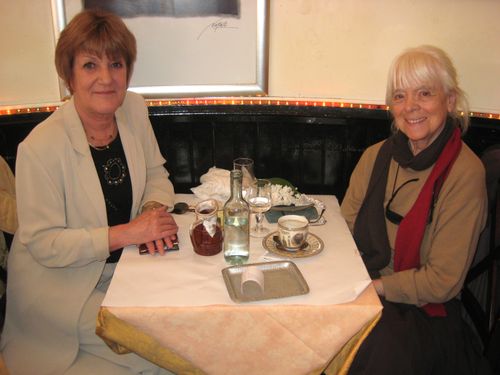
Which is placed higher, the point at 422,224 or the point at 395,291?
the point at 422,224

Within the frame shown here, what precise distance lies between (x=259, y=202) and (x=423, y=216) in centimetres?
61

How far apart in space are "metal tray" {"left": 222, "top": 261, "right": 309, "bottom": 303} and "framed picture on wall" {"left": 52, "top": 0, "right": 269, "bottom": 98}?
4.53 feet

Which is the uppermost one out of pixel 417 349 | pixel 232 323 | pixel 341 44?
pixel 341 44

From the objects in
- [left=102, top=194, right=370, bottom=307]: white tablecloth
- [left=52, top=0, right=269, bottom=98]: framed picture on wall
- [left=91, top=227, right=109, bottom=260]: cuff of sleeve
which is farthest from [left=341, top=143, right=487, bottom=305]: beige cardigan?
[left=52, top=0, right=269, bottom=98]: framed picture on wall

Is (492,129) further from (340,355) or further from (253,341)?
(253,341)

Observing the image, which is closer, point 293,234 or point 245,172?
point 293,234

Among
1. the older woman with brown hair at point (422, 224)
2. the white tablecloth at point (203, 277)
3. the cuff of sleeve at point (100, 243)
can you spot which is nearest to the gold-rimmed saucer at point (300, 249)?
the white tablecloth at point (203, 277)

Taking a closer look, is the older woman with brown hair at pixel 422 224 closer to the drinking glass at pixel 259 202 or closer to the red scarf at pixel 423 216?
→ the red scarf at pixel 423 216

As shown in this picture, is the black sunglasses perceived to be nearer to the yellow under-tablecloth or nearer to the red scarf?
the red scarf

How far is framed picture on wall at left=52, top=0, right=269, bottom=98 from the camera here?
2.37 metres

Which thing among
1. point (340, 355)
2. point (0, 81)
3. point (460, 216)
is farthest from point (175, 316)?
point (0, 81)

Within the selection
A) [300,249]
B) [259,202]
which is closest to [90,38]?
[259,202]

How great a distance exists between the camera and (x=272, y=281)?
4.45ft

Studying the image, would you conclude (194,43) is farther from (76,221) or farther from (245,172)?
(76,221)
